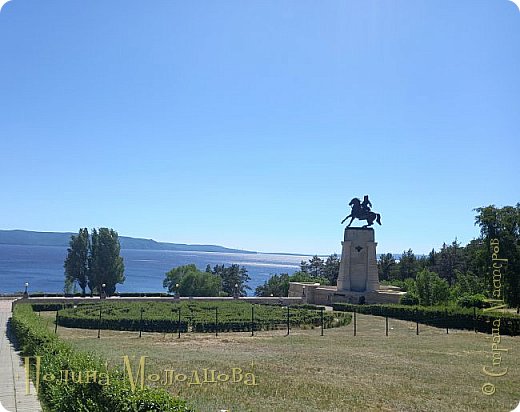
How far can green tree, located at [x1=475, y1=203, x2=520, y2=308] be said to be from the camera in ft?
86.3

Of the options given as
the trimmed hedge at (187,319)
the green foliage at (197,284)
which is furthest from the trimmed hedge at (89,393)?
the green foliage at (197,284)

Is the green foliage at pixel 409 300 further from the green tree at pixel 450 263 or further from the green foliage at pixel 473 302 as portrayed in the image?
the green tree at pixel 450 263

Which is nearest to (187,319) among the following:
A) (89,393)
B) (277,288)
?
(89,393)

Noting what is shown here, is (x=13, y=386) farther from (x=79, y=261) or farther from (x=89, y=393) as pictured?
(x=79, y=261)

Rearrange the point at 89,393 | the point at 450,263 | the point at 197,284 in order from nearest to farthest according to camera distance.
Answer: the point at 89,393, the point at 197,284, the point at 450,263

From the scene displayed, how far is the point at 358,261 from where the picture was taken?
3378 cm

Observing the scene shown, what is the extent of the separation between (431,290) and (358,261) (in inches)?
201

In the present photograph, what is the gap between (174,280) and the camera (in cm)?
5394

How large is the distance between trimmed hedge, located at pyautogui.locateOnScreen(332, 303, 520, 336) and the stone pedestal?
6590 mm

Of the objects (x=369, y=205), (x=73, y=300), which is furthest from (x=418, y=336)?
(x=73, y=300)

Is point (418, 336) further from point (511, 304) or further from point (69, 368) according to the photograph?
point (69, 368)

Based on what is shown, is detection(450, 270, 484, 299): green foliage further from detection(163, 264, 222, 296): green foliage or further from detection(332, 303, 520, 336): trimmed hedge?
detection(163, 264, 222, 296): green foliage

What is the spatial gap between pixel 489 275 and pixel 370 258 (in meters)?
8.32

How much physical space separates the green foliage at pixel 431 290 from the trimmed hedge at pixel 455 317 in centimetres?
383
